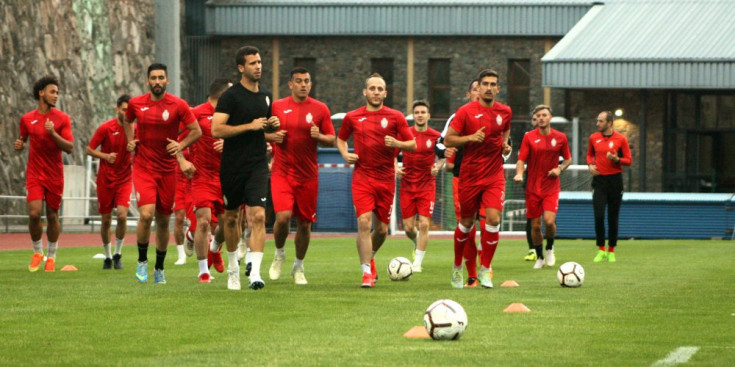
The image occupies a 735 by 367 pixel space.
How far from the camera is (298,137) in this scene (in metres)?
14.5

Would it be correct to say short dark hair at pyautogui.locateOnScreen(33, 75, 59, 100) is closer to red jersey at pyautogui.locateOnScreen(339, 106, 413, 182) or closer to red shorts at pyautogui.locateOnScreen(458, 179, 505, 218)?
red jersey at pyautogui.locateOnScreen(339, 106, 413, 182)

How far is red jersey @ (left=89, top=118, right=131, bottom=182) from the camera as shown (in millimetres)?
18109

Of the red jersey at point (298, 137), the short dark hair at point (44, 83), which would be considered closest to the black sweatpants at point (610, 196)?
the red jersey at point (298, 137)

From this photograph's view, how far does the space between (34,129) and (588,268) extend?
7.35 meters

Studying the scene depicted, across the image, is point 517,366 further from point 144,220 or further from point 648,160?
point 648,160

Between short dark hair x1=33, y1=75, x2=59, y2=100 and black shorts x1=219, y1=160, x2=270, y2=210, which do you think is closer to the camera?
black shorts x1=219, y1=160, x2=270, y2=210

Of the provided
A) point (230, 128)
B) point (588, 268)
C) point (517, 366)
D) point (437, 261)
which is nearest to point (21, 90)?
point (437, 261)

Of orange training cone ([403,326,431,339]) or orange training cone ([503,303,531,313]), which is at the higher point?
orange training cone ([403,326,431,339])

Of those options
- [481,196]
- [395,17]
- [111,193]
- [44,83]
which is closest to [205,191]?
[44,83]

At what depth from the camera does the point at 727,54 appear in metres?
41.7

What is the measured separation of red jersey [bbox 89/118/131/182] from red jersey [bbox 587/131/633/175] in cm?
714

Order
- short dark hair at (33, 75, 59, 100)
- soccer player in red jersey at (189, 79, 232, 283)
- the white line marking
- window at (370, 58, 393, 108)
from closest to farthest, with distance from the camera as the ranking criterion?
the white line marking, soccer player in red jersey at (189, 79, 232, 283), short dark hair at (33, 75, 59, 100), window at (370, 58, 393, 108)

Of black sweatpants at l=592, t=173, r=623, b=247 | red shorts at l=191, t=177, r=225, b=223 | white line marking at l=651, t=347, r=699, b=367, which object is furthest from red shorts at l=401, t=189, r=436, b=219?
white line marking at l=651, t=347, r=699, b=367

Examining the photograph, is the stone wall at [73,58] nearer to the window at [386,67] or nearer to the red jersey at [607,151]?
the window at [386,67]
